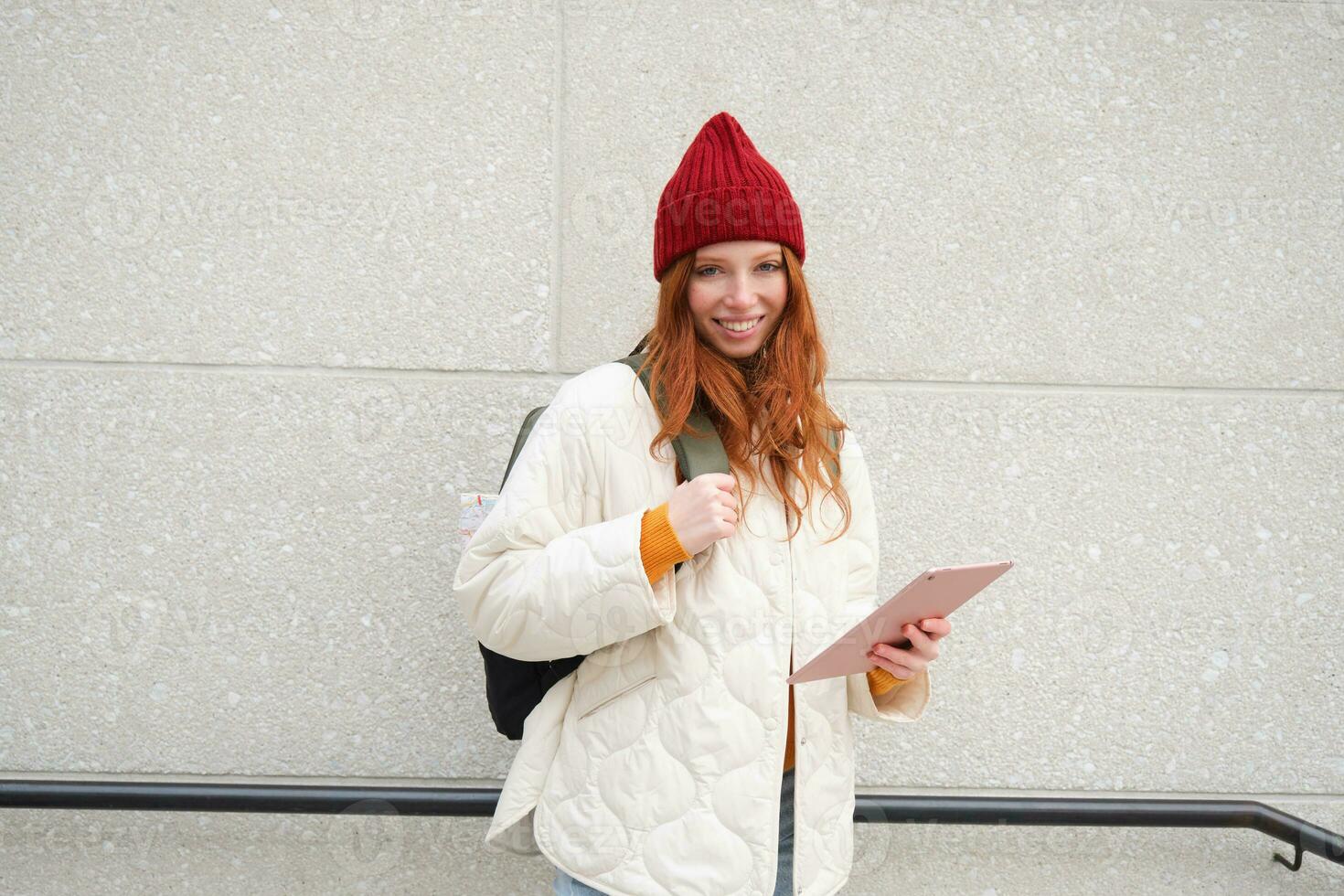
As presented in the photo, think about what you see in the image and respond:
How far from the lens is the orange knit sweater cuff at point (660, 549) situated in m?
1.33

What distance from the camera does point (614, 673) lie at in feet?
4.76

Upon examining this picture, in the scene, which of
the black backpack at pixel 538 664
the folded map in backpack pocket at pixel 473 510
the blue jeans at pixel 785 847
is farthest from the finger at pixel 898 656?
the folded map in backpack pocket at pixel 473 510

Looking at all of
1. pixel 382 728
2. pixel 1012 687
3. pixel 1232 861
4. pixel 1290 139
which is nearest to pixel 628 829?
pixel 382 728

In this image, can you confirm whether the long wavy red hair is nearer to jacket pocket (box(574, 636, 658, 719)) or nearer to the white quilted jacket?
the white quilted jacket

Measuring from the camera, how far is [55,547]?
219 centimetres

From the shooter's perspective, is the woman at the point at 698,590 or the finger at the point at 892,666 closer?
the woman at the point at 698,590

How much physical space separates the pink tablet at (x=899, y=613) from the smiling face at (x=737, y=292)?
20.9 inches

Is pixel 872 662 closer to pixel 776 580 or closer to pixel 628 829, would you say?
pixel 776 580

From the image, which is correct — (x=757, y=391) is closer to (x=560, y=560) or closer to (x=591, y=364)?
(x=560, y=560)

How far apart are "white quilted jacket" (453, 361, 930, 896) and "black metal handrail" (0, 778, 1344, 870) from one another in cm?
→ 62

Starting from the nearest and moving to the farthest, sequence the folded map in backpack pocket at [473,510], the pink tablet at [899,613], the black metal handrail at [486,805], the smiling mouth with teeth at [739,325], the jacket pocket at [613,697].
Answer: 1. the pink tablet at [899,613]
2. the jacket pocket at [613,697]
3. the smiling mouth with teeth at [739,325]
4. the folded map in backpack pocket at [473,510]
5. the black metal handrail at [486,805]

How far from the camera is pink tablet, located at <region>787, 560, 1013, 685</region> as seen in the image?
4.20ft

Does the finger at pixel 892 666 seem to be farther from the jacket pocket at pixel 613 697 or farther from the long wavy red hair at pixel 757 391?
the jacket pocket at pixel 613 697

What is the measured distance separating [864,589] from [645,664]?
0.47 meters
